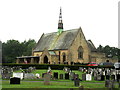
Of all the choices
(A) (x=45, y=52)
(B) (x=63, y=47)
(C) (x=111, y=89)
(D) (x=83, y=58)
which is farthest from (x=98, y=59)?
(C) (x=111, y=89)

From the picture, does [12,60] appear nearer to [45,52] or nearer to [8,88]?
[45,52]

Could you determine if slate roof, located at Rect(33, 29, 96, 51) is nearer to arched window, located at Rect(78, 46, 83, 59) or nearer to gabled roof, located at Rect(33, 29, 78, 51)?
gabled roof, located at Rect(33, 29, 78, 51)

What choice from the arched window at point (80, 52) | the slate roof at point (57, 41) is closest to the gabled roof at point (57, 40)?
the slate roof at point (57, 41)

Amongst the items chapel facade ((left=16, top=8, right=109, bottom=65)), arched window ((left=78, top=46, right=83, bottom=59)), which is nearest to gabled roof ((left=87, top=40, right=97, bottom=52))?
chapel facade ((left=16, top=8, right=109, bottom=65))

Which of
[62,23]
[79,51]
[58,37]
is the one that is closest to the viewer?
[79,51]

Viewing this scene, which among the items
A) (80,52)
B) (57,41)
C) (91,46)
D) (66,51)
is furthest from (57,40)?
(91,46)

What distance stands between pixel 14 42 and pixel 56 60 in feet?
150

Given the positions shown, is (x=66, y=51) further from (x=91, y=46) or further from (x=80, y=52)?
(x=91, y=46)

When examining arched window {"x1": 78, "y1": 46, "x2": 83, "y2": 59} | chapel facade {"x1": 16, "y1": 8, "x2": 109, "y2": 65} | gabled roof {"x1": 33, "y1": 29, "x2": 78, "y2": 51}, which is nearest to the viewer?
chapel facade {"x1": 16, "y1": 8, "x2": 109, "y2": 65}

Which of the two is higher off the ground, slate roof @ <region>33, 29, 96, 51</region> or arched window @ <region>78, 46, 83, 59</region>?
slate roof @ <region>33, 29, 96, 51</region>

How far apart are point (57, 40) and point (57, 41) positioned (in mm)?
474

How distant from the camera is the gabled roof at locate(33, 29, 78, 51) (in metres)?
65.8

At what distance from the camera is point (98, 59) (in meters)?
71.6

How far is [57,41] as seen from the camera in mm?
70062
